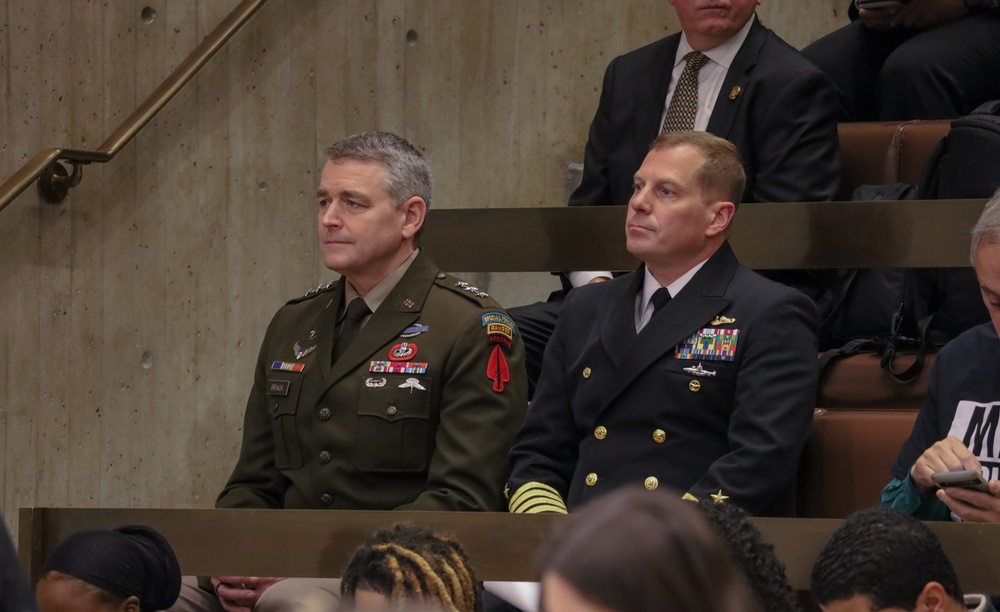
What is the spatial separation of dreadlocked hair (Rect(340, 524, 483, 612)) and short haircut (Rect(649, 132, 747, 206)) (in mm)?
959

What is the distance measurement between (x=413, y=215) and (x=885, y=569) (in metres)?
1.35

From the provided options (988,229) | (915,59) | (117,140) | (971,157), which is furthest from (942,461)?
(117,140)

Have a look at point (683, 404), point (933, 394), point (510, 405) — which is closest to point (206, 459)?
point (510, 405)

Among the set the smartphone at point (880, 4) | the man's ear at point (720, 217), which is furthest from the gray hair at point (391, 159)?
the smartphone at point (880, 4)

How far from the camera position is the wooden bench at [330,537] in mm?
1854

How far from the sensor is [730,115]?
3.11m

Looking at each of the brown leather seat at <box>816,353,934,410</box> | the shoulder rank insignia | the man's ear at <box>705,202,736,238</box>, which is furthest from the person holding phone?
the shoulder rank insignia

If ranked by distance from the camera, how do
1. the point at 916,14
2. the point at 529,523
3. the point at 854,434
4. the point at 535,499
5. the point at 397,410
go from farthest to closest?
the point at 916,14
the point at 397,410
the point at 854,434
the point at 535,499
the point at 529,523

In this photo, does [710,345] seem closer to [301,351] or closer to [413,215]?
[413,215]

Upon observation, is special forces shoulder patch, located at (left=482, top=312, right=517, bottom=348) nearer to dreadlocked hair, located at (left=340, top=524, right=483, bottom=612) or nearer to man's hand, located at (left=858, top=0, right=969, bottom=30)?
dreadlocked hair, located at (left=340, top=524, right=483, bottom=612)

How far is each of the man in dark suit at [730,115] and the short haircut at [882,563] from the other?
3.83 feet

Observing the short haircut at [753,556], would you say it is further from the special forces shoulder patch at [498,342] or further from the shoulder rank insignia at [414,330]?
the shoulder rank insignia at [414,330]

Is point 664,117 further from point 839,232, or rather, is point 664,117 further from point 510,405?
point 510,405

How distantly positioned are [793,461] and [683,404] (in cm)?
21
